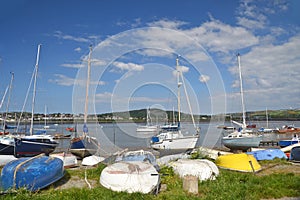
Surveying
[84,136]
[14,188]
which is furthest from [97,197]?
[84,136]

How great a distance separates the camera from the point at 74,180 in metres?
10.9

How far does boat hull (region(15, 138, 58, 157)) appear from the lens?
2427 cm

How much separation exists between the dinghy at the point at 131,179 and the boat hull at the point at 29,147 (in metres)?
18.3

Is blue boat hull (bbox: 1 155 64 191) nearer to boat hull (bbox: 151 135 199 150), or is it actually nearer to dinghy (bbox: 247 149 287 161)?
dinghy (bbox: 247 149 287 161)

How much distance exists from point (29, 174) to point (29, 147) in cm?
1764

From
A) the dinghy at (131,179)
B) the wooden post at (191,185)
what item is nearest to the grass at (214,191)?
the wooden post at (191,185)

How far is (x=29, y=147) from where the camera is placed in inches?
976

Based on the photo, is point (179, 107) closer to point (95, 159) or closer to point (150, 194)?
point (95, 159)

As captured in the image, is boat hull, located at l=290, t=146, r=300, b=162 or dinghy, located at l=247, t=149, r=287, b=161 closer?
boat hull, located at l=290, t=146, r=300, b=162

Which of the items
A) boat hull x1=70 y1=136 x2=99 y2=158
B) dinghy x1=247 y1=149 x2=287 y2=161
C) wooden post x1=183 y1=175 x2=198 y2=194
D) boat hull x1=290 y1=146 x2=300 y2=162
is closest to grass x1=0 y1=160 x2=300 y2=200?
wooden post x1=183 y1=175 x2=198 y2=194

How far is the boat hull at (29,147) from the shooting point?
24.3 meters

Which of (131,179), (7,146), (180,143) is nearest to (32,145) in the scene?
(7,146)

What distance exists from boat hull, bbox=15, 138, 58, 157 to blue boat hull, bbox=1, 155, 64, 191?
52.9ft

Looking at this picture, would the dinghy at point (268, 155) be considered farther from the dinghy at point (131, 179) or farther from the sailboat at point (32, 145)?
the sailboat at point (32, 145)
